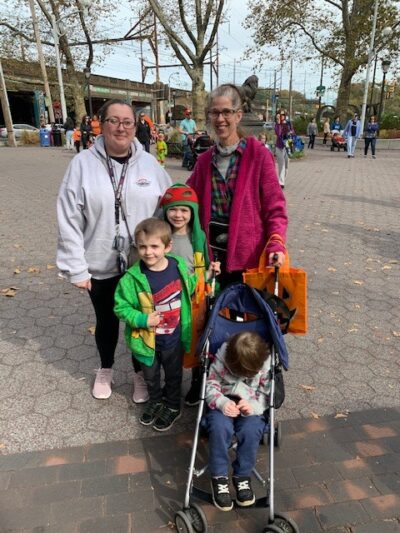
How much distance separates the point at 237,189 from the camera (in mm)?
2547

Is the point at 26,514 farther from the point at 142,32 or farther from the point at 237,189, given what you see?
the point at 142,32

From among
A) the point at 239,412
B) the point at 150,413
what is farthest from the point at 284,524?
the point at 150,413

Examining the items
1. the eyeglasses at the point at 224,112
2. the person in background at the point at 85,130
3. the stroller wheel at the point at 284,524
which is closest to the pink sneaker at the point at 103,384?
the stroller wheel at the point at 284,524

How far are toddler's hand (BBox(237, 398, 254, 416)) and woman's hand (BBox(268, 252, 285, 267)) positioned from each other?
2.60 ft

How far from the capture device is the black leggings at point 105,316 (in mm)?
2832

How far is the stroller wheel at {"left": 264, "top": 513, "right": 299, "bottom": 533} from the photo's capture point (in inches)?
77.3

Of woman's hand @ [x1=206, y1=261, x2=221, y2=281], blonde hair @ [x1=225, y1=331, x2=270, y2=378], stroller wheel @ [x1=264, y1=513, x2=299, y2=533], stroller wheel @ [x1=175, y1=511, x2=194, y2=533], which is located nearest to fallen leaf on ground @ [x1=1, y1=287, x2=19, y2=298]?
woman's hand @ [x1=206, y1=261, x2=221, y2=281]

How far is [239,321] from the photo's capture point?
249cm

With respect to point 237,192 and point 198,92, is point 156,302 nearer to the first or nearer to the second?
point 237,192

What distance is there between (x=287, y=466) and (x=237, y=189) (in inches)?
66.5

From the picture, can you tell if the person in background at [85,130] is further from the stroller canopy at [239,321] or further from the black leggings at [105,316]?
the stroller canopy at [239,321]

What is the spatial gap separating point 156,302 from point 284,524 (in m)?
1.35

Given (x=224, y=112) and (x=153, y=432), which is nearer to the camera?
(x=224, y=112)

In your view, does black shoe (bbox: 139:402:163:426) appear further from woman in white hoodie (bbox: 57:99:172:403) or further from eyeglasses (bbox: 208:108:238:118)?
eyeglasses (bbox: 208:108:238:118)
